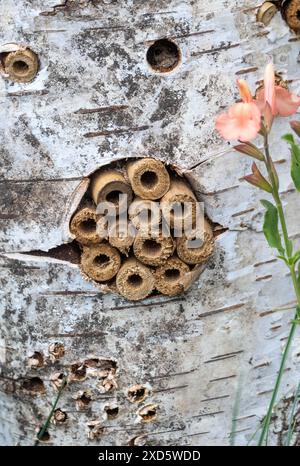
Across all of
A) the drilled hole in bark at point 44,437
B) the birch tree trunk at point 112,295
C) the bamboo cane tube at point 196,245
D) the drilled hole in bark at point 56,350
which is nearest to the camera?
the birch tree trunk at point 112,295

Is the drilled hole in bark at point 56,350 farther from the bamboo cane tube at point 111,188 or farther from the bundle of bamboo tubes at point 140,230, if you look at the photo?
the bamboo cane tube at point 111,188

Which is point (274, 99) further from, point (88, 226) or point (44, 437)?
point (44, 437)

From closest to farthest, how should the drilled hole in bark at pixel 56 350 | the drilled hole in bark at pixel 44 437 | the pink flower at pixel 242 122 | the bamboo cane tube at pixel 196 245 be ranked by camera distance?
the pink flower at pixel 242 122
the bamboo cane tube at pixel 196 245
the drilled hole in bark at pixel 56 350
the drilled hole in bark at pixel 44 437

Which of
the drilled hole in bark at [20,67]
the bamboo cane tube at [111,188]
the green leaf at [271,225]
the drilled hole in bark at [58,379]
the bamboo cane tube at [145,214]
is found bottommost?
the green leaf at [271,225]

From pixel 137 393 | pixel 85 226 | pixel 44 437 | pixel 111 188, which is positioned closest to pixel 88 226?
pixel 85 226

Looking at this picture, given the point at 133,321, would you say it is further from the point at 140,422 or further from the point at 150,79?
the point at 150,79

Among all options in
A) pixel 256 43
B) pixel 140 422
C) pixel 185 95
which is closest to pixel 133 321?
pixel 140 422

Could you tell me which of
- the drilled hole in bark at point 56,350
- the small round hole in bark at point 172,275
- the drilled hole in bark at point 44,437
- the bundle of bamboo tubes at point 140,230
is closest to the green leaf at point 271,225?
the bundle of bamboo tubes at point 140,230

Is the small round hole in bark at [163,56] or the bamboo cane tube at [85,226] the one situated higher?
the small round hole in bark at [163,56]

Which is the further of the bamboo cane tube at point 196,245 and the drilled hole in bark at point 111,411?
the drilled hole in bark at point 111,411
